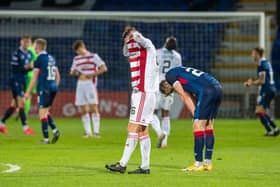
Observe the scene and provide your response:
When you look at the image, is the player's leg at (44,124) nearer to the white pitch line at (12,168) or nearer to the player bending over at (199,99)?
the white pitch line at (12,168)

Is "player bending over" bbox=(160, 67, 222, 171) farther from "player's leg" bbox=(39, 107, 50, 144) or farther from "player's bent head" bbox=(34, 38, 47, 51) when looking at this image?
"player's leg" bbox=(39, 107, 50, 144)

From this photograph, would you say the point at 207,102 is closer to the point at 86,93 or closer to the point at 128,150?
the point at 128,150

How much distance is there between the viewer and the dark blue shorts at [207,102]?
13992mm

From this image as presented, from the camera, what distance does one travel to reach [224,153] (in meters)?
17.3

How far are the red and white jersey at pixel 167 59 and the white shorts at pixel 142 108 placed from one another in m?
5.96

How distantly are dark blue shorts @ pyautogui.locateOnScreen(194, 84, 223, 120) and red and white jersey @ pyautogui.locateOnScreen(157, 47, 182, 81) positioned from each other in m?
5.62

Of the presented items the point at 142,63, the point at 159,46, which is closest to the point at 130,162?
the point at 142,63

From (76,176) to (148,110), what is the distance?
5.44 feet

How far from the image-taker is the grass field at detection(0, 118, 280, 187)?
12125 millimetres

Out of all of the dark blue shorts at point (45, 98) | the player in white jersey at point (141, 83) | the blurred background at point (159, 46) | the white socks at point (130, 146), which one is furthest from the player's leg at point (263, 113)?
the white socks at point (130, 146)

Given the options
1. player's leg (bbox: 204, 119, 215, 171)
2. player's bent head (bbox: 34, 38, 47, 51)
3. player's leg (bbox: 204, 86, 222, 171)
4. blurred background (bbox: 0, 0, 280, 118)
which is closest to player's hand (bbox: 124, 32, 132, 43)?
player's leg (bbox: 204, 86, 222, 171)

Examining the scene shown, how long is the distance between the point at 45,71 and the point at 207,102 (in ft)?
21.5

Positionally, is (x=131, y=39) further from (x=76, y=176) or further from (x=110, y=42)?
(x=110, y=42)

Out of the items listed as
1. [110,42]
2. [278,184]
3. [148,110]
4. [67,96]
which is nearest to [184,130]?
[67,96]
